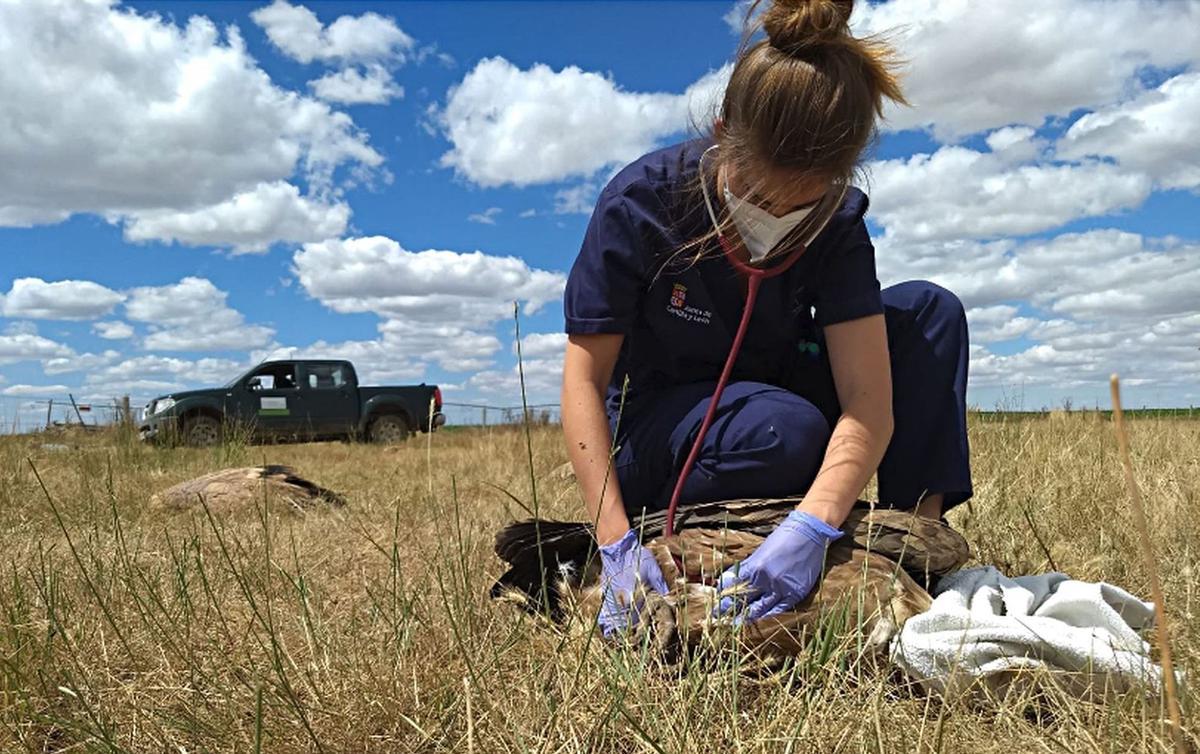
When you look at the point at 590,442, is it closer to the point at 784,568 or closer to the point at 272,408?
the point at 784,568

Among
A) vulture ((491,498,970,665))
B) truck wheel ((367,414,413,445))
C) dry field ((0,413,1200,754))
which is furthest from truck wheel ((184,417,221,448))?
vulture ((491,498,970,665))

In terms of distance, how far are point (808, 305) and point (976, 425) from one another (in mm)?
3801

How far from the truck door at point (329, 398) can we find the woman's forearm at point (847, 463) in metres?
14.7

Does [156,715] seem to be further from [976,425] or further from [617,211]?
[976,425]

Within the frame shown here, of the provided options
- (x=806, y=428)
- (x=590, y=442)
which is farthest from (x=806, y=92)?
(x=590, y=442)

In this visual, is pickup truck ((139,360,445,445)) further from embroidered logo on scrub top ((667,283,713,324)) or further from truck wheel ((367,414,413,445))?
embroidered logo on scrub top ((667,283,713,324))

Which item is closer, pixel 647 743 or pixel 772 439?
pixel 647 743

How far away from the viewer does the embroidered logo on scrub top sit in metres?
2.15

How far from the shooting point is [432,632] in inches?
72.7

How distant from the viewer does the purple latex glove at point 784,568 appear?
185cm

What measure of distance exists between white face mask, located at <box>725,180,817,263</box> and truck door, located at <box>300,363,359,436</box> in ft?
48.1

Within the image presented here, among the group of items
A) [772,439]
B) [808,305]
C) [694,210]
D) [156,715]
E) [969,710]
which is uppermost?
[694,210]

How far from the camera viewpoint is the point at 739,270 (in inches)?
83.7

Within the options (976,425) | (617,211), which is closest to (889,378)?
(617,211)
